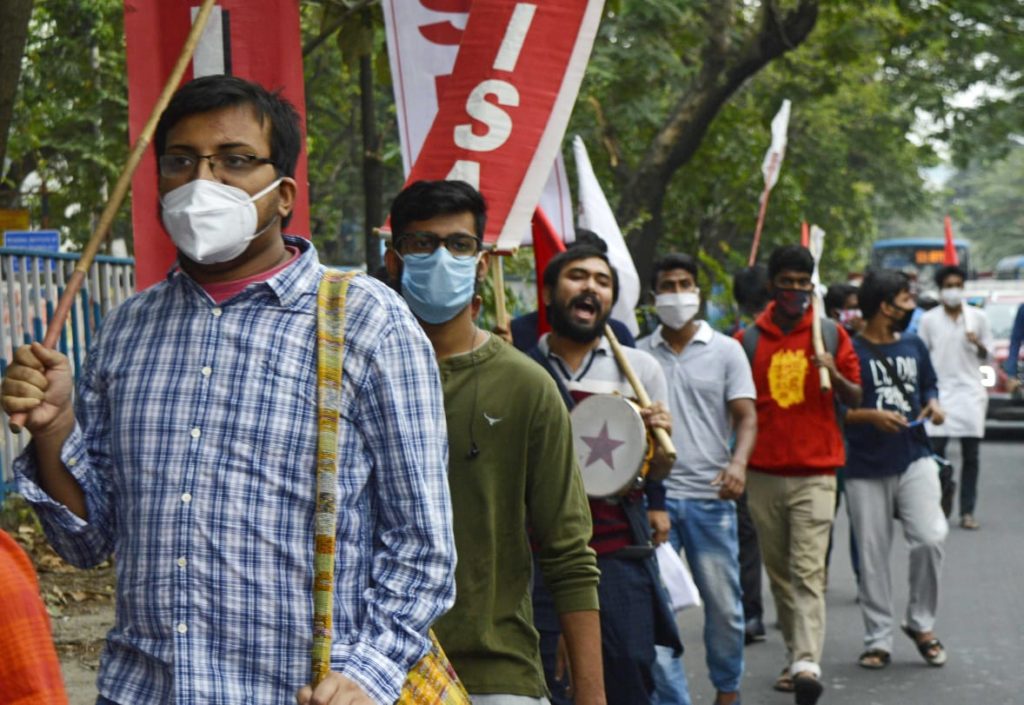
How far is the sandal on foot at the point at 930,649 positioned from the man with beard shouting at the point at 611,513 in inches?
111

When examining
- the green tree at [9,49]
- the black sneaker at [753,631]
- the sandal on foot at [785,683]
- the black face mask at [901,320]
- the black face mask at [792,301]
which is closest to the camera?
the green tree at [9,49]

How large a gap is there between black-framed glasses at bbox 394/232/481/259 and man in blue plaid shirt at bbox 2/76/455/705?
1.23 m

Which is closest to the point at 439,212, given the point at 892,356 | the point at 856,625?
the point at 892,356

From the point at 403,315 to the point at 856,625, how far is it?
695 centimetres

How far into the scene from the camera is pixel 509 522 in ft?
12.6

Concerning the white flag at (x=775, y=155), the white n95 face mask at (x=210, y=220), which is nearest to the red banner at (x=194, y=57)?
the white n95 face mask at (x=210, y=220)

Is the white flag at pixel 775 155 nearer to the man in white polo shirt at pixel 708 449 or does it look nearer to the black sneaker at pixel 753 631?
the black sneaker at pixel 753 631

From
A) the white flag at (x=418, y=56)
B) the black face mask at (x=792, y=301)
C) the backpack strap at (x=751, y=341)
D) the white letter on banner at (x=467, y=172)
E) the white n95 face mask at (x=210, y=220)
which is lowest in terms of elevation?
the backpack strap at (x=751, y=341)

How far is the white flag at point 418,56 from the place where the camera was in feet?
20.5

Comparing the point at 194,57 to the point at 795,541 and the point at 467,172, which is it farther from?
the point at 795,541

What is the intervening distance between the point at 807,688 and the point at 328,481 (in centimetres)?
473

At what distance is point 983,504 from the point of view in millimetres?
15016

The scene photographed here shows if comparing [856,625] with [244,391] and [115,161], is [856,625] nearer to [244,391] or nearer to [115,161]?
[244,391]

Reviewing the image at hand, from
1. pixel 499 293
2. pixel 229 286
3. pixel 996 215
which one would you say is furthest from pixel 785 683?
Result: pixel 996 215
